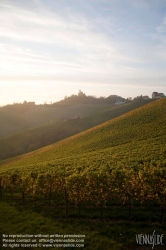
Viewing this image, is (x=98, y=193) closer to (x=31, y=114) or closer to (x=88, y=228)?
(x=88, y=228)

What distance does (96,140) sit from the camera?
194 feet

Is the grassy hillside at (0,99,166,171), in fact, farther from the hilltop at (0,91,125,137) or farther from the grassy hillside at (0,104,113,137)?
the grassy hillside at (0,104,113,137)

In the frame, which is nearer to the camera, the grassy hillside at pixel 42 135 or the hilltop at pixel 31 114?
the grassy hillside at pixel 42 135

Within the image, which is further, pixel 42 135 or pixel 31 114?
pixel 31 114

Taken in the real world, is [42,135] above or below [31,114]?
below

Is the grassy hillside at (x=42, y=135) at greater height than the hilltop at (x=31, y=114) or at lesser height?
lesser

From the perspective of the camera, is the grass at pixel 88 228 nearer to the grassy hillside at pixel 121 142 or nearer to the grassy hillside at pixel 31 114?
the grassy hillside at pixel 121 142

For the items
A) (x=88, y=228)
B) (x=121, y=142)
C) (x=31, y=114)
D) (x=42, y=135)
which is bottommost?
(x=88, y=228)

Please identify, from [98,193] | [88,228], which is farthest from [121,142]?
[88,228]

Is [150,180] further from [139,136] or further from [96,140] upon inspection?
[96,140]

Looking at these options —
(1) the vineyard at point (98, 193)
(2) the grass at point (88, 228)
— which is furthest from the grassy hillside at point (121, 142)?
(2) the grass at point (88, 228)

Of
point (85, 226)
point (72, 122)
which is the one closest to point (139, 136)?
point (85, 226)

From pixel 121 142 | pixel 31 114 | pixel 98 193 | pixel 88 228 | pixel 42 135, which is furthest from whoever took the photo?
pixel 31 114

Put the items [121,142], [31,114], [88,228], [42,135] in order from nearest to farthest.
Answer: [88,228] → [121,142] → [42,135] → [31,114]
